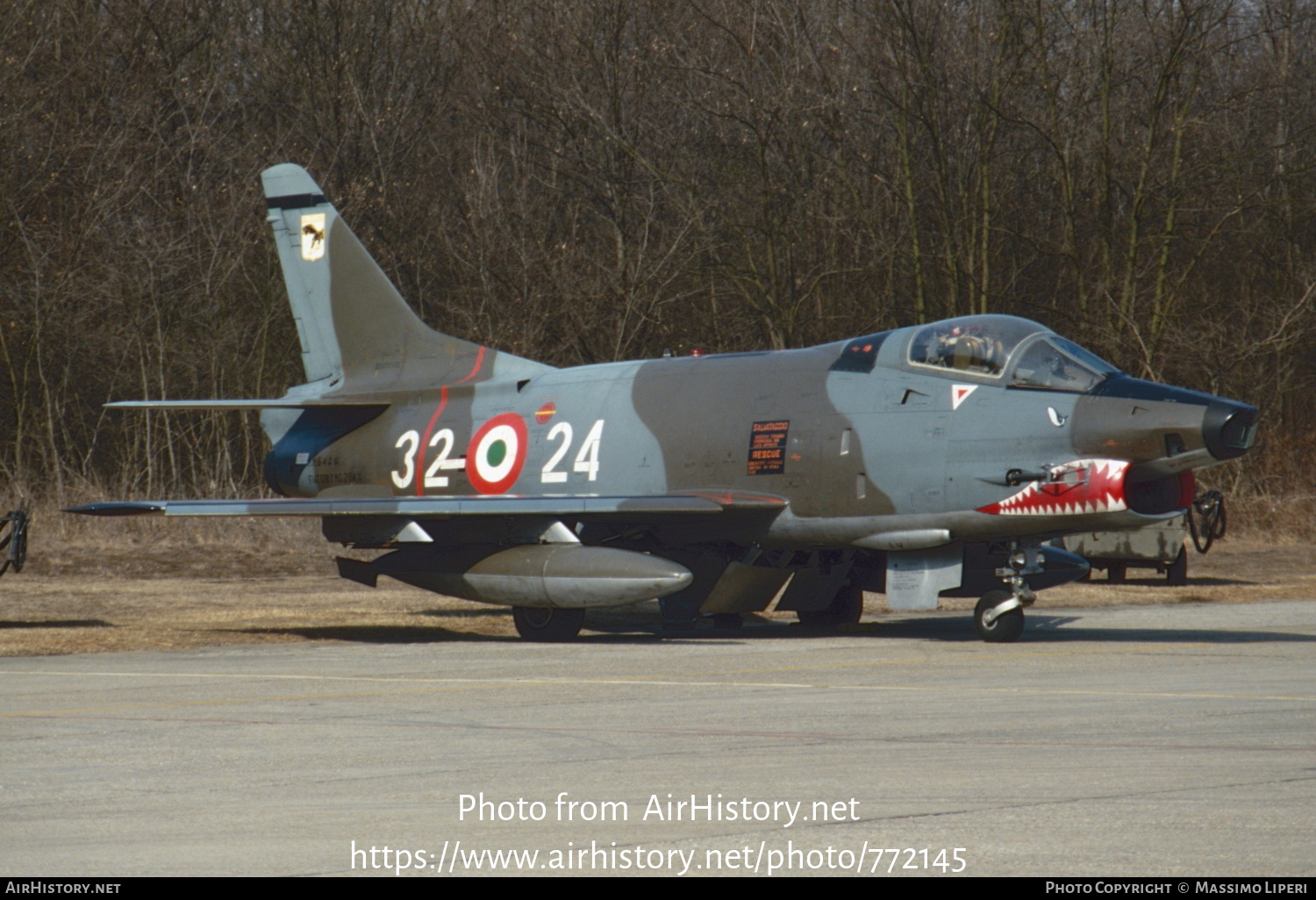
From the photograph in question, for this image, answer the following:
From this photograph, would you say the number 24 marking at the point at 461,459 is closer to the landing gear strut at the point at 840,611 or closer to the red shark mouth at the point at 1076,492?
the landing gear strut at the point at 840,611

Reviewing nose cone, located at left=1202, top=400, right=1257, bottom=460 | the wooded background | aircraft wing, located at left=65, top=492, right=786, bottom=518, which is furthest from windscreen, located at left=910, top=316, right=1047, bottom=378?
the wooded background

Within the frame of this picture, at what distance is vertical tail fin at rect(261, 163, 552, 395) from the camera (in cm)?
1769

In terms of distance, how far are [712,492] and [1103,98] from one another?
56.0 ft

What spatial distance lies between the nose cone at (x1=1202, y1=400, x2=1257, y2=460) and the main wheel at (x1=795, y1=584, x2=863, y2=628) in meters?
4.48

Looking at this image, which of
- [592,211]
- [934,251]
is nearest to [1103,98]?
[934,251]

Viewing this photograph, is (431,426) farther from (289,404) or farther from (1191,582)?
(1191,582)

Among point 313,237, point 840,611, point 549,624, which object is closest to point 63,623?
point 549,624

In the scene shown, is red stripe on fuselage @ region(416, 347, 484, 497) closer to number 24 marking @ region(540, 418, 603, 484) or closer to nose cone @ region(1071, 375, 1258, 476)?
number 24 marking @ region(540, 418, 603, 484)

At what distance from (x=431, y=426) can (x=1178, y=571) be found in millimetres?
11152

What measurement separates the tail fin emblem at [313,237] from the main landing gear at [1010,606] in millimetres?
9204

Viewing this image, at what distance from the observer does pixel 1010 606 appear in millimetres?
13602

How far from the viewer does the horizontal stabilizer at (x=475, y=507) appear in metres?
14.1

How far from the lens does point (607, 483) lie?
15477 millimetres

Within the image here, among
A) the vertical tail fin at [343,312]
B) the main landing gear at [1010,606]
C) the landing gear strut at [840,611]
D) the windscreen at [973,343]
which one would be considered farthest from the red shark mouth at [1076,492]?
the vertical tail fin at [343,312]
